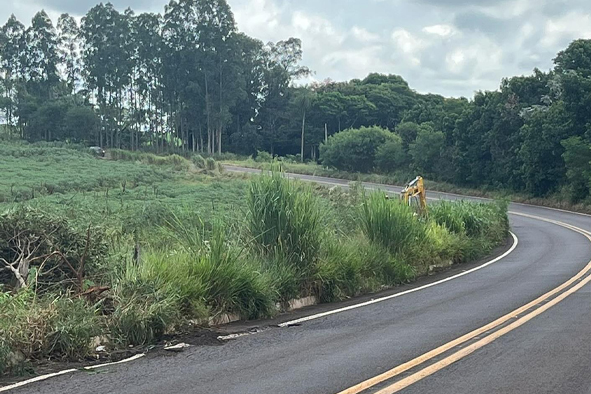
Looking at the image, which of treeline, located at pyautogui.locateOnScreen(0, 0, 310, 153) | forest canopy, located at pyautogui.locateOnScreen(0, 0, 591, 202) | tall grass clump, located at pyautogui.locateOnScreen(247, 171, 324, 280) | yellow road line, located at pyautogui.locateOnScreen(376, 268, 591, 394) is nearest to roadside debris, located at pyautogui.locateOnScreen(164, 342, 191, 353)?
yellow road line, located at pyautogui.locateOnScreen(376, 268, 591, 394)

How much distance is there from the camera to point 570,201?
50.3 metres

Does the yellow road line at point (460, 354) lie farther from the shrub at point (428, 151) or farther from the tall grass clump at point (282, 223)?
the shrub at point (428, 151)

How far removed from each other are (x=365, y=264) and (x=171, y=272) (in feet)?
20.3

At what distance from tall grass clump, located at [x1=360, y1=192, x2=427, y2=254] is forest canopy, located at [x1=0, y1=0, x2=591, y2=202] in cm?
3967

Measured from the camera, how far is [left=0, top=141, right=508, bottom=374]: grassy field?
27.9 ft

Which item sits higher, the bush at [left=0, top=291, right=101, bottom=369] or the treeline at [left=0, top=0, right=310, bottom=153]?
the treeline at [left=0, top=0, right=310, bottom=153]

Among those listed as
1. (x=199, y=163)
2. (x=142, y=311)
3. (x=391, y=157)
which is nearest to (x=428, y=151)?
(x=391, y=157)

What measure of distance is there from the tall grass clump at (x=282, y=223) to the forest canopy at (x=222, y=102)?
45.2 meters

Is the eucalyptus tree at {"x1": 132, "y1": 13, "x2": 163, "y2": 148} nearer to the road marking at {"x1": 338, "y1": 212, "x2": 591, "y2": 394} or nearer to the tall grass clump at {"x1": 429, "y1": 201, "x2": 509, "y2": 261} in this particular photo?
the tall grass clump at {"x1": 429, "y1": 201, "x2": 509, "y2": 261}

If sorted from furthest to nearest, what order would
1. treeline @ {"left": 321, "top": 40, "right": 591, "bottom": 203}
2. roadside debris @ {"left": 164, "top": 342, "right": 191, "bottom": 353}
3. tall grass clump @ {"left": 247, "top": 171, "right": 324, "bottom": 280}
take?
treeline @ {"left": 321, "top": 40, "right": 591, "bottom": 203} < tall grass clump @ {"left": 247, "top": 171, "right": 324, "bottom": 280} < roadside debris @ {"left": 164, "top": 342, "right": 191, "bottom": 353}

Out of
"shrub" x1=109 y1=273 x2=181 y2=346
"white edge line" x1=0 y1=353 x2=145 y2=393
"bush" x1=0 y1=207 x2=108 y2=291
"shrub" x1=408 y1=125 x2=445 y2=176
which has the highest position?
"shrub" x1=408 y1=125 x2=445 y2=176

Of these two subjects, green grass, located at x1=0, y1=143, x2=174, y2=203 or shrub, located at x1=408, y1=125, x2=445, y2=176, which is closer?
green grass, located at x1=0, y1=143, x2=174, y2=203

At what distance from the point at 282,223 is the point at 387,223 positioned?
506 cm

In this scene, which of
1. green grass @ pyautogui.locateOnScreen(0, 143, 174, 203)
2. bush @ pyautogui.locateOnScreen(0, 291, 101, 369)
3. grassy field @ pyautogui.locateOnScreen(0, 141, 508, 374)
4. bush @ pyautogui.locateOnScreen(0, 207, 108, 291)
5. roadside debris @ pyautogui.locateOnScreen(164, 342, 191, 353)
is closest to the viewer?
bush @ pyautogui.locateOnScreen(0, 291, 101, 369)
